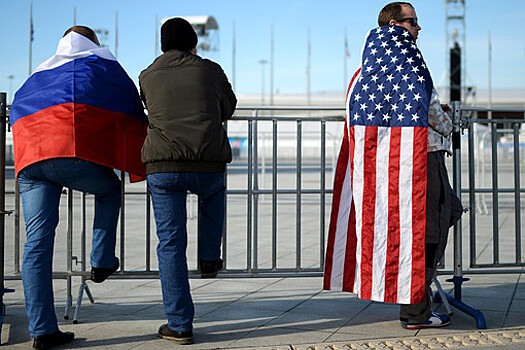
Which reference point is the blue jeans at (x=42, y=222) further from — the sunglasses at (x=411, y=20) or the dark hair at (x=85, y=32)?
the sunglasses at (x=411, y=20)

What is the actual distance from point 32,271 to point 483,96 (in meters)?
76.4

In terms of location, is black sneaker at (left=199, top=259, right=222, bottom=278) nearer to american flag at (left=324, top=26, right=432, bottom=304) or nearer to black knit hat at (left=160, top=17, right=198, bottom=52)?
american flag at (left=324, top=26, right=432, bottom=304)

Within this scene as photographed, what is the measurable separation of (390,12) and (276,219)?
299cm

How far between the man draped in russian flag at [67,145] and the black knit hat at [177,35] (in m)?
0.41

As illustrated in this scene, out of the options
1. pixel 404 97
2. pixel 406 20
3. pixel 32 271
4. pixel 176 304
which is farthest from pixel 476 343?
pixel 32 271

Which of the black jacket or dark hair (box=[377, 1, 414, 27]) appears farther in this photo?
dark hair (box=[377, 1, 414, 27])

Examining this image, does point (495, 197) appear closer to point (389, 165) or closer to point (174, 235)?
point (389, 165)

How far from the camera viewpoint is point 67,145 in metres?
3.61

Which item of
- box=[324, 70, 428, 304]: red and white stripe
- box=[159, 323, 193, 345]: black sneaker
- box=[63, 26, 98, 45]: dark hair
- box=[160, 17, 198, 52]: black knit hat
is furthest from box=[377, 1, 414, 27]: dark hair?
box=[159, 323, 193, 345]: black sneaker

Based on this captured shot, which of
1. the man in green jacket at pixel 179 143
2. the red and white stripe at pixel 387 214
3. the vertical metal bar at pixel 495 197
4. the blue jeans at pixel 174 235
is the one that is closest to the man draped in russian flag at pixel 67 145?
the man in green jacket at pixel 179 143

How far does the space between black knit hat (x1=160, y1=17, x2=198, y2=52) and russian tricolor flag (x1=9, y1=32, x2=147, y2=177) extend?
407 millimetres

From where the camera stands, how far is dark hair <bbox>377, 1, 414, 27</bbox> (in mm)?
4027

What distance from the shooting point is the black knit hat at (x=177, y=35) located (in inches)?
146

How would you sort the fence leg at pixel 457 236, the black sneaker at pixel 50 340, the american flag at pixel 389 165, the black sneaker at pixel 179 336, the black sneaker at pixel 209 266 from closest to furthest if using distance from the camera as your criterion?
the black sneaker at pixel 50 340, the black sneaker at pixel 179 336, the american flag at pixel 389 165, the black sneaker at pixel 209 266, the fence leg at pixel 457 236
